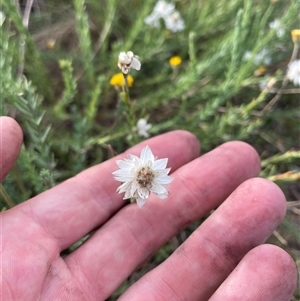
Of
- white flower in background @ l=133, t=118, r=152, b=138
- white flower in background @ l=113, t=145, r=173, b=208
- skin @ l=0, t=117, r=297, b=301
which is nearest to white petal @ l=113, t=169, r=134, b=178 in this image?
Answer: white flower in background @ l=113, t=145, r=173, b=208

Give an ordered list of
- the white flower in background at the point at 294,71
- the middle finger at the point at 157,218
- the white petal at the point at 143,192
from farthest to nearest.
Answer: the white flower in background at the point at 294,71, the middle finger at the point at 157,218, the white petal at the point at 143,192

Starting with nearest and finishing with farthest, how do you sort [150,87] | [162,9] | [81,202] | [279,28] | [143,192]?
[143,192] → [81,202] → [279,28] → [162,9] → [150,87]

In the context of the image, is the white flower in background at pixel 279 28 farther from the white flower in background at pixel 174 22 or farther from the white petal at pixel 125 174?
the white petal at pixel 125 174

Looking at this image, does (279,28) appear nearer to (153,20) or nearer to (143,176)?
(153,20)

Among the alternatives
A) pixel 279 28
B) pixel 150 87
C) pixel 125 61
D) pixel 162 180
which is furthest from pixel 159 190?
pixel 150 87

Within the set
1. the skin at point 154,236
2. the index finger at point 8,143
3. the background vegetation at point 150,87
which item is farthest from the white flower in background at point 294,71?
the index finger at point 8,143

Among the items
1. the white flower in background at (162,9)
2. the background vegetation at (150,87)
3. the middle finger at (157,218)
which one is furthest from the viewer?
the white flower in background at (162,9)

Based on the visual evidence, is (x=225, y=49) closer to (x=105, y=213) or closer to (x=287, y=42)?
(x=287, y=42)
